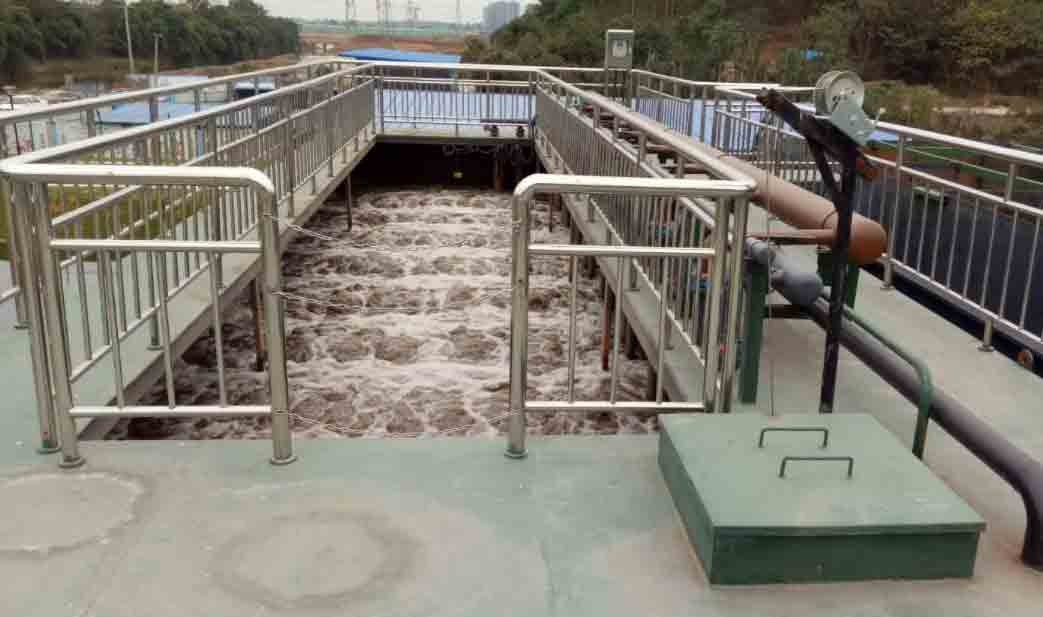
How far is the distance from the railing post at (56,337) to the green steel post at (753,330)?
9.15 feet

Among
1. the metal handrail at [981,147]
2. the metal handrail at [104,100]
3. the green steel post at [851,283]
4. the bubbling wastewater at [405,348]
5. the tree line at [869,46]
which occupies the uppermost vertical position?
the tree line at [869,46]

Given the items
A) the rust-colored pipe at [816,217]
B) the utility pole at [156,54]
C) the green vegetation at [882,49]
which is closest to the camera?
the rust-colored pipe at [816,217]

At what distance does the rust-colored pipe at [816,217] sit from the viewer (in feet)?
13.2

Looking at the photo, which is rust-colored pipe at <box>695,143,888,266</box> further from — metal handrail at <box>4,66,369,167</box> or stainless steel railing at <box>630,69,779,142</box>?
stainless steel railing at <box>630,69,779,142</box>

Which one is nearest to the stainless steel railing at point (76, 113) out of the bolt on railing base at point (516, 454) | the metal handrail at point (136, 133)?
the metal handrail at point (136, 133)

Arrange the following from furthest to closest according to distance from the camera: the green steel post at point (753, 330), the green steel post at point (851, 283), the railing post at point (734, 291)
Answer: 1. the green steel post at point (851, 283)
2. the green steel post at point (753, 330)
3. the railing post at point (734, 291)

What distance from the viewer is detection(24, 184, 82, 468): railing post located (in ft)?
10.4

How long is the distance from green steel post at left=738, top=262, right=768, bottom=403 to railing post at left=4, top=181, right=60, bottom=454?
112 inches

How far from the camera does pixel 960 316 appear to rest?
7914mm

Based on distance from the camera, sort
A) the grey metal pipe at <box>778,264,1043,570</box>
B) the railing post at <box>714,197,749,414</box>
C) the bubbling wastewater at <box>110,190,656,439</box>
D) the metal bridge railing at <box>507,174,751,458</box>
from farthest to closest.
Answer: the bubbling wastewater at <box>110,190,656,439</box> < the railing post at <box>714,197,749,414</box> < the metal bridge railing at <box>507,174,751,458</box> < the grey metal pipe at <box>778,264,1043,570</box>

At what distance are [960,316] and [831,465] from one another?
222 inches

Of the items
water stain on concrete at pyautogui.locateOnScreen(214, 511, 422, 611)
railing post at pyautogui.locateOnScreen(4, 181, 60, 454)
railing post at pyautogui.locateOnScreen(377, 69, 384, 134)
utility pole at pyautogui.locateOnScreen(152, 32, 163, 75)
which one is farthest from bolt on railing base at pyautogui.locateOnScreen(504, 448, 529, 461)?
utility pole at pyautogui.locateOnScreen(152, 32, 163, 75)

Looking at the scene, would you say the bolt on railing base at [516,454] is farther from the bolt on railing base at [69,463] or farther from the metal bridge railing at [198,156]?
the metal bridge railing at [198,156]

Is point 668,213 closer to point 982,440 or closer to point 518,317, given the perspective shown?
point 518,317
